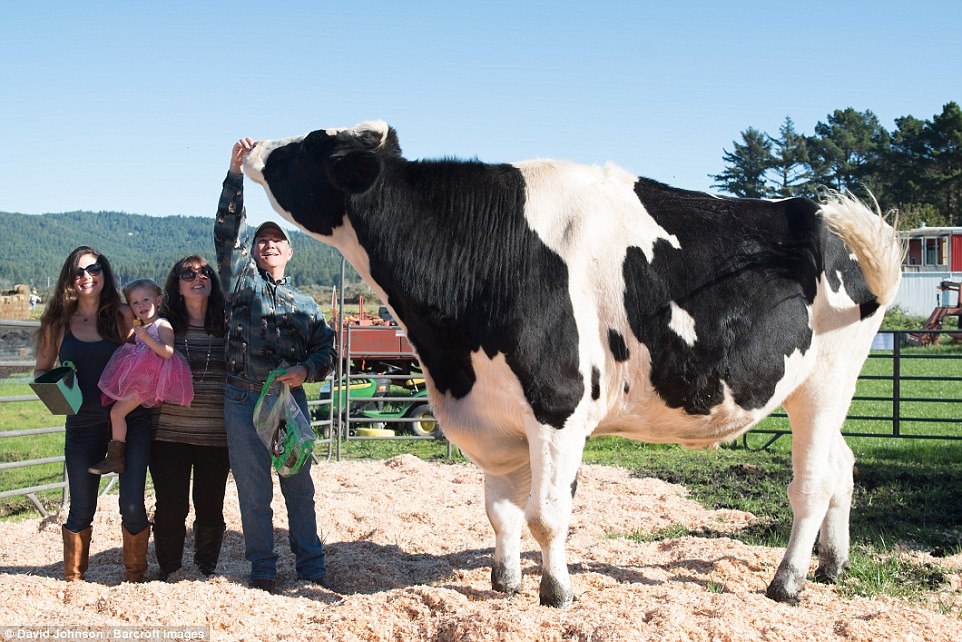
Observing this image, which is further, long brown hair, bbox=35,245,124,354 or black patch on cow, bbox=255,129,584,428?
long brown hair, bbox=35,245,124,354

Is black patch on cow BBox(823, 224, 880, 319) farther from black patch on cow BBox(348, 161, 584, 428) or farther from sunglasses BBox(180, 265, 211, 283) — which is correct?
sunglasses BBox(180, 265, 211, 283)

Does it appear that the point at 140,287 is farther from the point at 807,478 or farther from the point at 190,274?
the point at 807,478

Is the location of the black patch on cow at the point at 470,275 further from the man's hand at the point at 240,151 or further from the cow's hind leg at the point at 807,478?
the cow's hind leg at the point at 807,478

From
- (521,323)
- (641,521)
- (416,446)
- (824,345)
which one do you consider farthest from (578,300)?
(416,446)

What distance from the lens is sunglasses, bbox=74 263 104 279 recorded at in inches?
195

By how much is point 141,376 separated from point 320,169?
1.49m

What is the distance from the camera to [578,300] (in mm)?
4227

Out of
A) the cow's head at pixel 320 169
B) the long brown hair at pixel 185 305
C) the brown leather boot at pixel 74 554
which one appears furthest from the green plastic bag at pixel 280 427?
the brown leather boot at pixel 74 554

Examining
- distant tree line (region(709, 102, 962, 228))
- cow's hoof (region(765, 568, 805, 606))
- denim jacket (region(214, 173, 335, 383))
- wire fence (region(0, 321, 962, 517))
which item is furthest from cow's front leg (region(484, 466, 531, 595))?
distant tree line (region(709, 102, 962, 228))

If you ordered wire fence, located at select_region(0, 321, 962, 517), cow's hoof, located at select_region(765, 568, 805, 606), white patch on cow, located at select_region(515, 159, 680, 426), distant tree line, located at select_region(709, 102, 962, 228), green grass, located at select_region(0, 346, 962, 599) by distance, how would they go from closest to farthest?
white patch on cow, located at select_region(515, 159, 680, 426) < cow's hoof, located at select_region(765, 568, 805, 606) < green grass, located at select_region(0, 346, 962, 599) < wire fence, located at select_region(0, 321, 962, 517) < distant tree line, located at select_region(709, 102, 962, 228)

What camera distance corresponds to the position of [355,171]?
14.5 ft

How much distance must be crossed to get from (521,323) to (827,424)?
1.89 meters

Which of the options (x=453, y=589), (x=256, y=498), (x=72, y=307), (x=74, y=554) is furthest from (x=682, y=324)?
(x=74, y=554)

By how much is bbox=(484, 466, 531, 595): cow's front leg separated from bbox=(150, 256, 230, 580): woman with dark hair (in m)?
1.63
